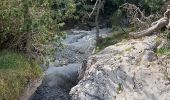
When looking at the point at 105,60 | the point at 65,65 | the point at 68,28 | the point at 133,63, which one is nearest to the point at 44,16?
the point at 105,60

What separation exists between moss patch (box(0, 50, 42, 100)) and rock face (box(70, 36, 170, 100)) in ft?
6.61

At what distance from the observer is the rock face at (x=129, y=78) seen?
13.9 m

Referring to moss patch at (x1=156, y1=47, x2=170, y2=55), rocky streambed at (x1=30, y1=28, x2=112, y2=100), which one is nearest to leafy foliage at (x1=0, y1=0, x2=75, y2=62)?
rocky streambed at (x1=30, y1=28, x2=112, y2=100)

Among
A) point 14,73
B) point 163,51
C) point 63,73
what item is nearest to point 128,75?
point 163,51

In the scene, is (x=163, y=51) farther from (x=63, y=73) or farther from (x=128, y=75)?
(x=63, y=73)

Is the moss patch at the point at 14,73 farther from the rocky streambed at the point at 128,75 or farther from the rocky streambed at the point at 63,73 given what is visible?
the rocky streambed at the point at 128,75

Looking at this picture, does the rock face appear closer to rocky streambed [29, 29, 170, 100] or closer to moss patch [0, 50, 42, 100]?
rocky streambed [29, 29, 170, 100]

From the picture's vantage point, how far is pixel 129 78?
14375 millimetres

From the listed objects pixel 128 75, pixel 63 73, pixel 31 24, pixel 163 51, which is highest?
pixel 31 24

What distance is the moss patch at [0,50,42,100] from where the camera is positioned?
14314 millimetres

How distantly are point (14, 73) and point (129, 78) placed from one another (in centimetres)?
426

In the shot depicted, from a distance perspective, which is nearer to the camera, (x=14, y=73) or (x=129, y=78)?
(x=129, y=78)

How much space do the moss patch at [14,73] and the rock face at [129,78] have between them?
2014mm

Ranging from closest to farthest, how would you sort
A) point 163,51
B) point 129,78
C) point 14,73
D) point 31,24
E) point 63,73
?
point 129,78
point 14,73
point 163,51
point 31,24
point 63,73
